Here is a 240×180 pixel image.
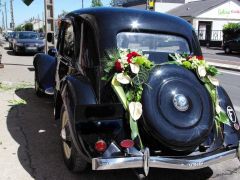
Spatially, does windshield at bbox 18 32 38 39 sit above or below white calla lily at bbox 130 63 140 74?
below

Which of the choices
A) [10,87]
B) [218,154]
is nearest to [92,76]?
[218,154]

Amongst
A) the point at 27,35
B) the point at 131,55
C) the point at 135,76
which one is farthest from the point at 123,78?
the point at 27,35

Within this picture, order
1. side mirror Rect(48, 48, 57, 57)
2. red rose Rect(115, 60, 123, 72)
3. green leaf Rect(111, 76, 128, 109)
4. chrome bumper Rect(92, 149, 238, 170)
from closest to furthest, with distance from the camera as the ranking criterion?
chrome bumper Rect(92, 149, 238, 170), green leaf Rect(111, 76, 128, 109), red rose Rect(115, 60, 123, 72), side mirror Rect(48, 48, 57, 57)

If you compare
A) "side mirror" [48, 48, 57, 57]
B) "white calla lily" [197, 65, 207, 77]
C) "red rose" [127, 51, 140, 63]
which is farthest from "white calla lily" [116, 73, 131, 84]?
"side mirror" [48, 48, 57, 57]

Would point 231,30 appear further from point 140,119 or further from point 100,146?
point 100,146

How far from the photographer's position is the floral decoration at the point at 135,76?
3.55 meters

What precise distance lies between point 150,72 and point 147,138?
65cm

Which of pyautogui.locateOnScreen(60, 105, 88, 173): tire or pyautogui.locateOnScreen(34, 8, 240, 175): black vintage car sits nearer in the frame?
pyautogui.locateOnScreen(34, 8, 240, 175): black vintage car

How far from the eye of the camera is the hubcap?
3.56m

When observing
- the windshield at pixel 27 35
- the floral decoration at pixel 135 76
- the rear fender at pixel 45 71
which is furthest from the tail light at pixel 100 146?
the windshield at pixel 27 35

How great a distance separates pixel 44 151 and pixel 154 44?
1.99 meters

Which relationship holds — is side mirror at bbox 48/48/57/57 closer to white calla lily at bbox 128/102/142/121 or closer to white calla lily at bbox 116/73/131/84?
white calla lily at bbox 116/73/131/84

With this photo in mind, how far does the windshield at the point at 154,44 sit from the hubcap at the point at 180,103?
1.04m

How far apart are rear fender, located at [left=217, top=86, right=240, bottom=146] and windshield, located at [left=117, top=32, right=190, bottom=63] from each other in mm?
769
